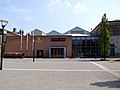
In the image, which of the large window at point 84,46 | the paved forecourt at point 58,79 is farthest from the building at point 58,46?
the paved forecourt at point 58,79

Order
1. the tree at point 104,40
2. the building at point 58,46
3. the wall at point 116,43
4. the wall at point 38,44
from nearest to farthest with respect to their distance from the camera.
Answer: the tree at point 104,40, the building at point 58,46, the wall at point 38,44, the wall at point 116,43

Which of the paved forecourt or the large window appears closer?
the paved forecourt

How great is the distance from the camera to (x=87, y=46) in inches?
2766

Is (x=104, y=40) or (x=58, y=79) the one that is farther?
(x=104, y=40)

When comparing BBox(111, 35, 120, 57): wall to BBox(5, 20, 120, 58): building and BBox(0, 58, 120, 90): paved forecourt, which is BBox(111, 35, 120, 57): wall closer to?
BBox(5, 20, 120, 58): building

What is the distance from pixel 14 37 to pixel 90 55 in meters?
20.4

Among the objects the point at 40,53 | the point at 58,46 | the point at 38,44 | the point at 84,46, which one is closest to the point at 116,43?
the point at 84,46

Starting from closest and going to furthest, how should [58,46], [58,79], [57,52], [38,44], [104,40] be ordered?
1. [58,79]
2. [104,40]
3. [58,46]
4. [57,52]
5. [38,44]

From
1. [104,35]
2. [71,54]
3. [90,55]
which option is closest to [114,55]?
[90,55]

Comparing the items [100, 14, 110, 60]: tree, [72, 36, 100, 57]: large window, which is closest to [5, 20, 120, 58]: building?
[72, 36, 100, 57]: large window

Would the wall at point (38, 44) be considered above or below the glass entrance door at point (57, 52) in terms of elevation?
above

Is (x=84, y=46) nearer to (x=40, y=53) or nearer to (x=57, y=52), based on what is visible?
(x=57, y=52)

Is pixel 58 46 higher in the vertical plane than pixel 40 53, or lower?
higher

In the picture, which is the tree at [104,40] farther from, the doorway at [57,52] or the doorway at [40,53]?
the doorway at [40,53]
